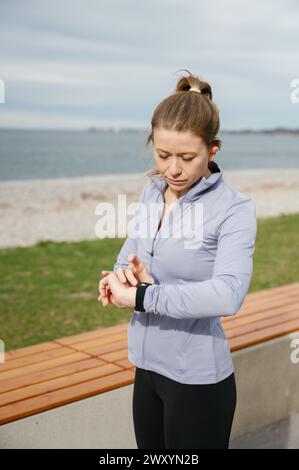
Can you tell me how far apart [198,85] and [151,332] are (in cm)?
84

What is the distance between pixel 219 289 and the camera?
174 cm

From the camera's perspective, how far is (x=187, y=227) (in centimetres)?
191

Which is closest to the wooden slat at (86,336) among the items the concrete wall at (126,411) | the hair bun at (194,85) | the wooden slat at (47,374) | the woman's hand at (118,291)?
the wooden slat at (47,374)

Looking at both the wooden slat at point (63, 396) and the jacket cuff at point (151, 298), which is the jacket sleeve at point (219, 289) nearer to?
the jacket cuff at point (151, 298)

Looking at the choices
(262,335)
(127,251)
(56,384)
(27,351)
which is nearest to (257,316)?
(262,335)

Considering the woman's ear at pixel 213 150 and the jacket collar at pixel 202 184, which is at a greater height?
the woman's ear at pixel 213 150

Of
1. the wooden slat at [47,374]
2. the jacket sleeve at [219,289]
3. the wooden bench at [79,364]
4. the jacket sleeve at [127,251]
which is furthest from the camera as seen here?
the wooden slat at [47,374]

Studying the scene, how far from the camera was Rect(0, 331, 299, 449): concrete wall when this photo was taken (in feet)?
8.18

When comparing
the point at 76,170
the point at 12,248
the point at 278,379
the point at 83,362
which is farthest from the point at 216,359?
the point at 76,170

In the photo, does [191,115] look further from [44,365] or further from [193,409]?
[44,365]

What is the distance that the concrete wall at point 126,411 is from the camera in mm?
2494

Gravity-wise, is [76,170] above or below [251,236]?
below

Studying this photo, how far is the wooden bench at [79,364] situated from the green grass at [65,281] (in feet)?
6.00
